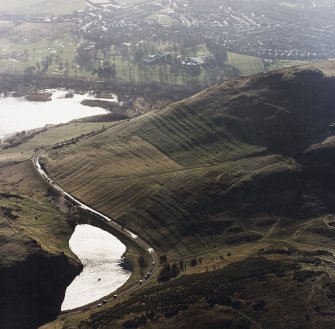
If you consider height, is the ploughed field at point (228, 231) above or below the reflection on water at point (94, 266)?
above

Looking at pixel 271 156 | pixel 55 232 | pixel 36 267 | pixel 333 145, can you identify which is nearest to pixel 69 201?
pixel 55 232

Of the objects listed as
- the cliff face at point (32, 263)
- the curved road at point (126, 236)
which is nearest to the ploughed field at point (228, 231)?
the curved road at point (126, 236)

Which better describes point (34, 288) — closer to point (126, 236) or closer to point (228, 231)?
point (126, 236)

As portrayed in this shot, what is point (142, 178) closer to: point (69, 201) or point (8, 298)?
point (69, 201)

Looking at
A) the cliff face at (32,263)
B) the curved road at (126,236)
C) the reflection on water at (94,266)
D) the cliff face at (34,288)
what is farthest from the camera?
the reflection on water at (94,266)

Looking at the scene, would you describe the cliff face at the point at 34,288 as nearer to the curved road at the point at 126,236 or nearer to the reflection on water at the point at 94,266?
the reflection on water at the point at 94,266

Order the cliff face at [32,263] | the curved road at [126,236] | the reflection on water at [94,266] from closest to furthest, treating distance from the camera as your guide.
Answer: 1. the cliff face at [32,263]
2. the curved road at [126,236]
3. the reflection on water at [94,266]

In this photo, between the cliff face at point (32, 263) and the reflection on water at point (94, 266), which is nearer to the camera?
the cliff face at point (32, 263)
